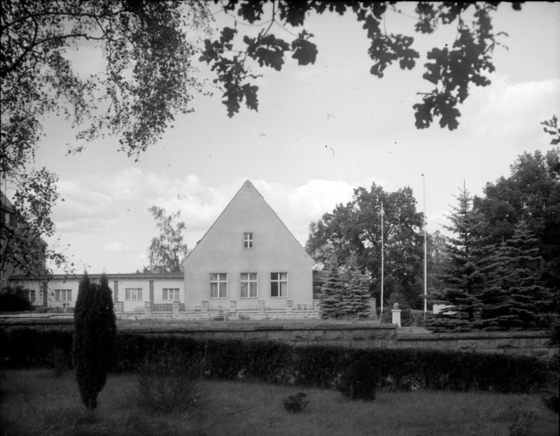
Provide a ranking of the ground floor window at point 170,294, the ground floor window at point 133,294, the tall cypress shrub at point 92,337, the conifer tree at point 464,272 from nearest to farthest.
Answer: the tall cypress shrub at point 92,337, the conifer tree at point 464,272, the ground floor window at point 133,294, the ground floor window at point 170,294

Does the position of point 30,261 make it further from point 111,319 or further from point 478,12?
point 478,12

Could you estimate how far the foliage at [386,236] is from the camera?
56969 mm

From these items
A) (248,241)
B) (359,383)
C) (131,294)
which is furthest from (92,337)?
(131,294)

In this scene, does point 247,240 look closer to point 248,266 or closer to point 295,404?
point 248,266

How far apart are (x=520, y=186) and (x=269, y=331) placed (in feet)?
99.1

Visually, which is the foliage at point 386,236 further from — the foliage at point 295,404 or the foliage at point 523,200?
the foliage at point 295,404

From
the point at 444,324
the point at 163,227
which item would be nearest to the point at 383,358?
the point at 444,324

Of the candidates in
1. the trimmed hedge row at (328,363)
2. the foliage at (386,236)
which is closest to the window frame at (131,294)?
the foliage at (386,236)

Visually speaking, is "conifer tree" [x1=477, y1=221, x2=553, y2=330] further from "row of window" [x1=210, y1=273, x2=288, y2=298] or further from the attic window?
the attic window

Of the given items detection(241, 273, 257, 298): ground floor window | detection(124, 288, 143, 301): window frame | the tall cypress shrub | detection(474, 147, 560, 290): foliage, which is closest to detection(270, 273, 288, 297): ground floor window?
detection(241, 273, 257, 298): ground floor window

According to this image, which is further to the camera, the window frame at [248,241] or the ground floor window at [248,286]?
the window frame at [248,241]

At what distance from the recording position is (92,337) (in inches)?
384

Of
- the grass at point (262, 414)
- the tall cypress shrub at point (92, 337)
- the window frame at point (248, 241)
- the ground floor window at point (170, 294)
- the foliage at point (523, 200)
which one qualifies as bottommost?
the ground floor window at point (170, 294)

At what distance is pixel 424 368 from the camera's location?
12.9 m
